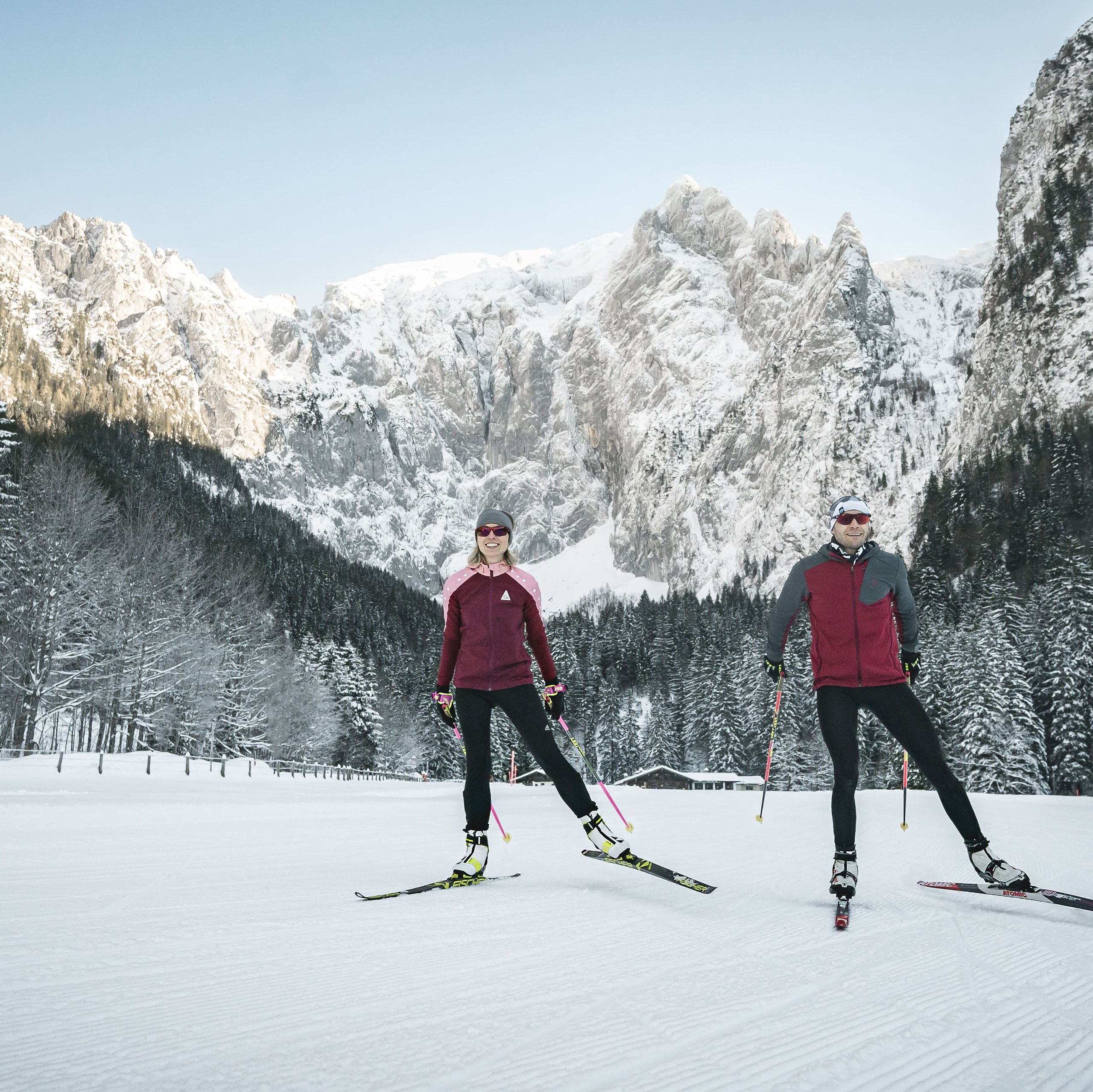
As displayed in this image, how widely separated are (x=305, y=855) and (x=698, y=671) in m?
70.4

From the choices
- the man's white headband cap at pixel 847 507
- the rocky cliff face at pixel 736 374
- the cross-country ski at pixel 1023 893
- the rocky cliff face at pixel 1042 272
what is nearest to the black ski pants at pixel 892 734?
the cross-country ski at pixel 1023 893

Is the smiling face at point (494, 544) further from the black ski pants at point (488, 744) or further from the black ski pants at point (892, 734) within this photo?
the black ski pants at point (892, 734)

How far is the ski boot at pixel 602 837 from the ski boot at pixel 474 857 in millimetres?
602

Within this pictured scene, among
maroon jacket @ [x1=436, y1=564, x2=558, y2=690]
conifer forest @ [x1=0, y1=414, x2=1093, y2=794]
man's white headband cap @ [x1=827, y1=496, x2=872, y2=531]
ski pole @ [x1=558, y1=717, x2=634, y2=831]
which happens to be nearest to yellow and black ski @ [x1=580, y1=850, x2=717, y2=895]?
ski pole @ [x1=558, y1=717, x2=634, y2=831]

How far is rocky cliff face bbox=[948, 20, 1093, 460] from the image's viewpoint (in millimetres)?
84375

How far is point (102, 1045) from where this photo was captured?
5.96ft

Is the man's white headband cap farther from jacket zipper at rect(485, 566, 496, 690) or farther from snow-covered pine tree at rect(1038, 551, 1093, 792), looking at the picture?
snow-covered pine tree at rect(1038, 551, 1093, 792)

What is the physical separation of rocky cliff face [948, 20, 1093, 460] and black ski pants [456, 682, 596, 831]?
305ft

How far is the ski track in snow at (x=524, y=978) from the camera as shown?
179cm

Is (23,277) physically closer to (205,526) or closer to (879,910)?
(205,526)

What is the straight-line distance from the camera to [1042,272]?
90500 millimetres

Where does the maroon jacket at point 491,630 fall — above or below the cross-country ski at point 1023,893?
above

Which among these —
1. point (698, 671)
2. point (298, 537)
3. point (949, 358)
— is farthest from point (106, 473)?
point (949, 358)

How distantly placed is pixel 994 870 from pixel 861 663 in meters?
1.27
